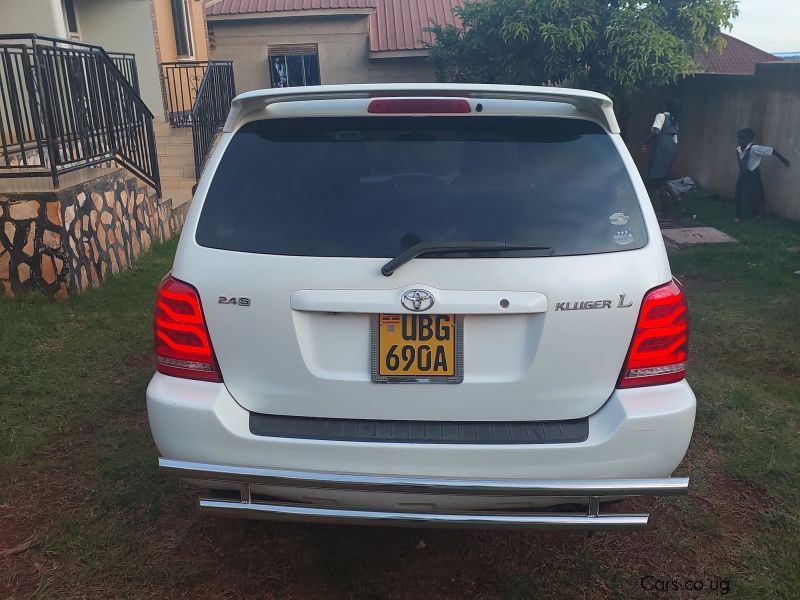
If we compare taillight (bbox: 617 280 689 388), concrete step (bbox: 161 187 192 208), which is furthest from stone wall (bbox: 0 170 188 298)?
taillight (bbox: 617 280 689 388)

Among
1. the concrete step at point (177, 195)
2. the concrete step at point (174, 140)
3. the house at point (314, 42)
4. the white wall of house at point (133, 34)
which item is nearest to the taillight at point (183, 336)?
the concrete step at point (177, 195)

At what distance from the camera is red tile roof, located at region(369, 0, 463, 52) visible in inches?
770

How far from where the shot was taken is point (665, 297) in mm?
2418

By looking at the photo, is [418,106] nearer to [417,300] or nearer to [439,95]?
[439,95]

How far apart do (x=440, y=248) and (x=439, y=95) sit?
0.59 m

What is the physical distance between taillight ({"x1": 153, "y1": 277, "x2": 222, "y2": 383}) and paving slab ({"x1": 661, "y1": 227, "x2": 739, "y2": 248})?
730cm

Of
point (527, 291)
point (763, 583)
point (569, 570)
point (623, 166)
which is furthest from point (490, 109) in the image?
point (763, 583)

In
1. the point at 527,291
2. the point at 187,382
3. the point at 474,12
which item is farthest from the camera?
the point at 474,12

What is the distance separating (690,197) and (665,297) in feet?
33.8

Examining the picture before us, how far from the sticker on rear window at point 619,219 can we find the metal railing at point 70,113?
4.94 metres

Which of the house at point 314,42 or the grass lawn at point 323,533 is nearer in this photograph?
the grass lawn at point 323,533

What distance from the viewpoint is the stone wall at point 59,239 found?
579 cm

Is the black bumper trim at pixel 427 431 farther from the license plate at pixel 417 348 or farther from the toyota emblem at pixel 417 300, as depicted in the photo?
the toyota emblem at pixel 417 300

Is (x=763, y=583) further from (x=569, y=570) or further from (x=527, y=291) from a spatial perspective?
(x=527, y=291)
